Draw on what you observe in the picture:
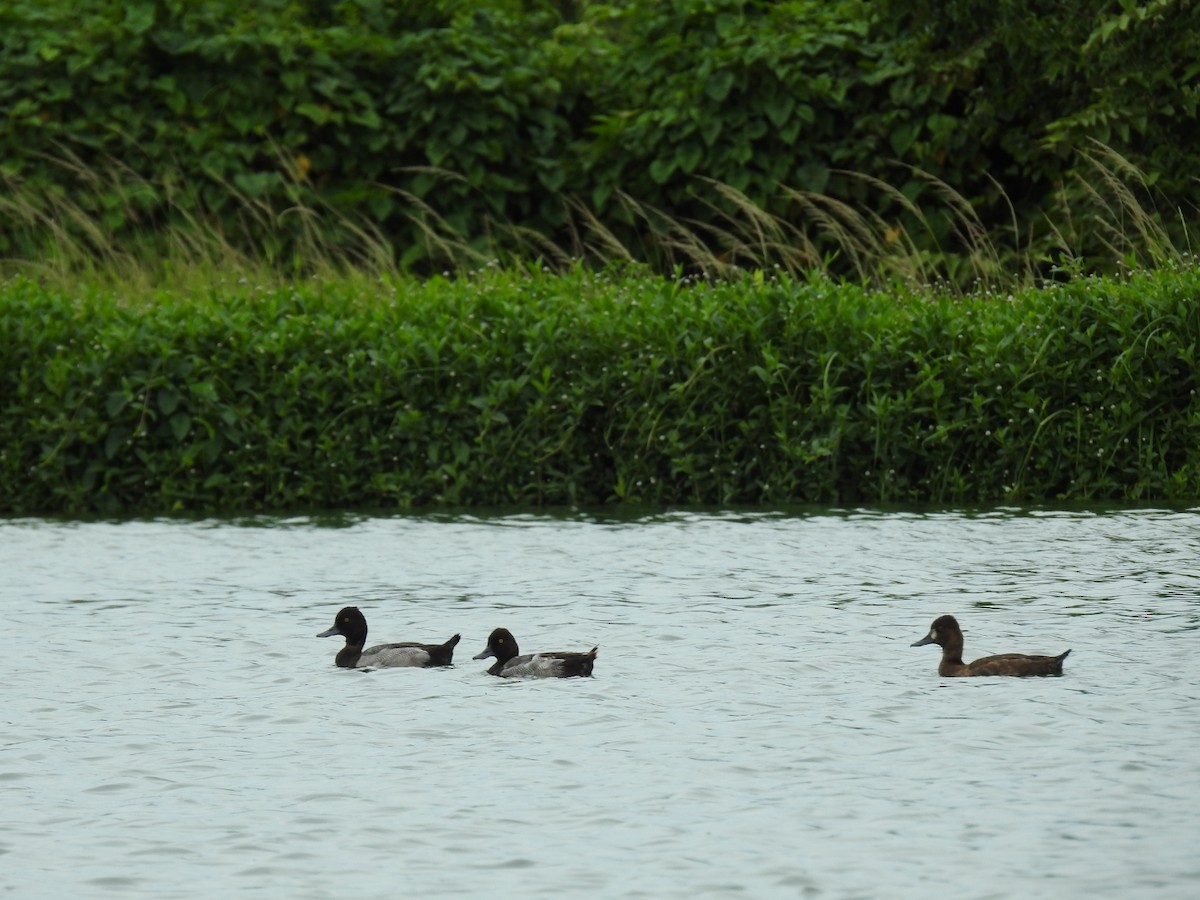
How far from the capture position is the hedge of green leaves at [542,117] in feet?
62.5

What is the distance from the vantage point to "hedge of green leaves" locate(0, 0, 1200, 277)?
19062 millimetres

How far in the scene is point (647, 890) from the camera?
5.80 meters

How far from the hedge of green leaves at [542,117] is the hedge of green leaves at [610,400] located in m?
3.47

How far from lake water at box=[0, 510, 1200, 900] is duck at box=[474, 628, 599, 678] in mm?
94

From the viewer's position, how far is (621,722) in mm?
8078

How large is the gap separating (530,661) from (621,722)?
3.04ft

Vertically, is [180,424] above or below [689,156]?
below

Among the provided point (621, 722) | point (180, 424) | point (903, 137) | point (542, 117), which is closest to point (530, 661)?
point (621, 722)

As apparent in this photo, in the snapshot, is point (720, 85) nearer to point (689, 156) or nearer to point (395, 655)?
point (689, 156)

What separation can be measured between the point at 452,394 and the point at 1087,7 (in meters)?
7.60

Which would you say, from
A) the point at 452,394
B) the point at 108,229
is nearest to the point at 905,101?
the point at 452,394

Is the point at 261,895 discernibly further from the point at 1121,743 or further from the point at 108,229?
the point at 108,229

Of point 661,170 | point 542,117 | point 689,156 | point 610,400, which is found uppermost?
point 542,117

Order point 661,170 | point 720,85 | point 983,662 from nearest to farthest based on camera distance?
point 983,662 < point 720,85 < point 661,170
